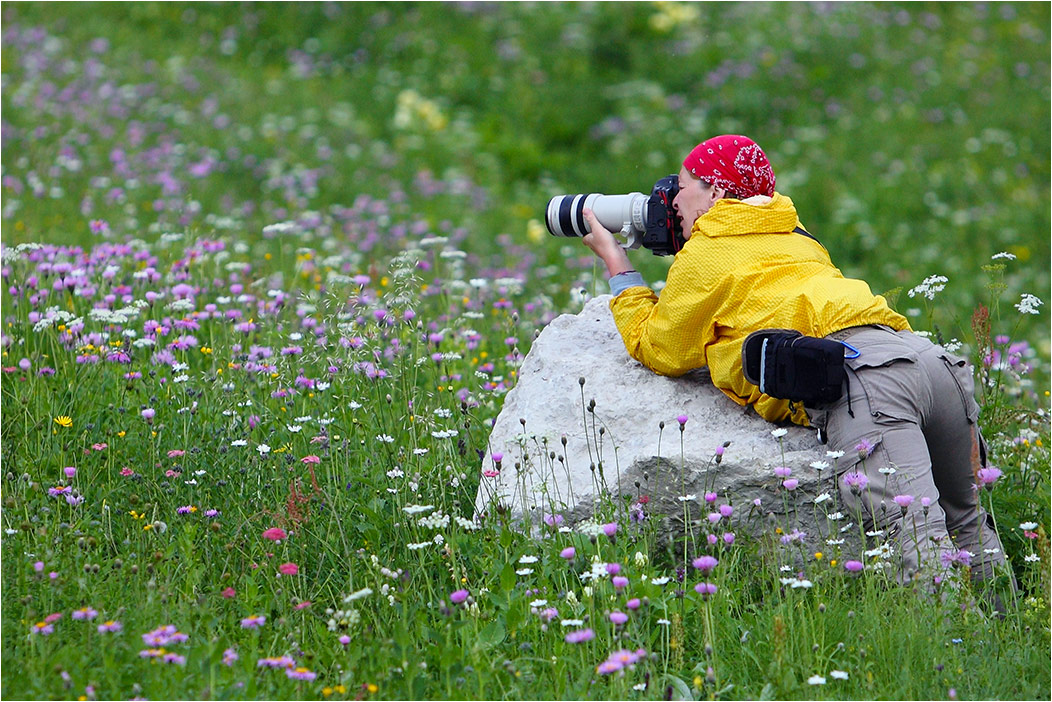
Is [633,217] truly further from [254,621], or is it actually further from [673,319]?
[254,621]

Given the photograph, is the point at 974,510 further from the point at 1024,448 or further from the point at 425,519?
the point at 425,519

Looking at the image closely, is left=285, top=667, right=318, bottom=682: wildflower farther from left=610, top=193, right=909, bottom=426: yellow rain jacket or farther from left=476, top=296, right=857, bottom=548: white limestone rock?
left=610, top=193, right=909, bottom=426: yellow rain jacket

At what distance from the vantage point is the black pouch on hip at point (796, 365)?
3283mm

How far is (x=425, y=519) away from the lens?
3266mm

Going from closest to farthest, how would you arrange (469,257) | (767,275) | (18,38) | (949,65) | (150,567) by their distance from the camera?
(150,567) → (767,275) → (469,257) → (18,38) → (949,65)

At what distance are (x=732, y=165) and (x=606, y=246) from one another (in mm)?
528

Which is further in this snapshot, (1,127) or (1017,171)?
(1017,171)

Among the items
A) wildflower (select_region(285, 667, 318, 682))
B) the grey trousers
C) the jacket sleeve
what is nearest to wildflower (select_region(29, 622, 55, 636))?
wildflower (select_region(285, 667, 318, 682))

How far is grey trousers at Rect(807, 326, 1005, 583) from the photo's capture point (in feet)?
10.8

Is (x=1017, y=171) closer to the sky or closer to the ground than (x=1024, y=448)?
closer to the sky

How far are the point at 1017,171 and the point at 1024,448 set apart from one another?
6.77 metres

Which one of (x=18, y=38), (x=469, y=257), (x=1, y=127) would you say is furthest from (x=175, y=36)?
(x=469, y=257)

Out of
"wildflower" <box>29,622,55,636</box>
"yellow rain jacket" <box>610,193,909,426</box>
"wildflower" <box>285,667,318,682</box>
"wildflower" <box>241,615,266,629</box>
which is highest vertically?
"yellow rain jacket" <box>610,193,909,426</box>

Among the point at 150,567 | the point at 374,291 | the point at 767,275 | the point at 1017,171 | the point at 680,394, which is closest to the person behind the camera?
the point at 150,567
